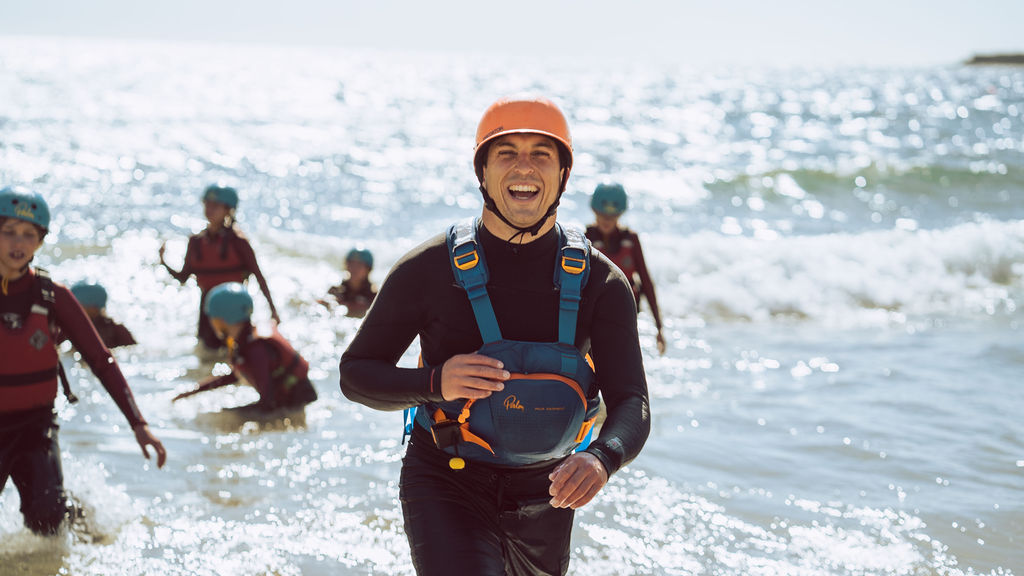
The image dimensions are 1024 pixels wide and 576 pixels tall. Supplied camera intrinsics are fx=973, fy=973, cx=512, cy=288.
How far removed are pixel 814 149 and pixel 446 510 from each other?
33.9m

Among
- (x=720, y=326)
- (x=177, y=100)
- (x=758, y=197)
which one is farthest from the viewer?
(x=177, y=100)

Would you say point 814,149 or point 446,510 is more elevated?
point 446,510

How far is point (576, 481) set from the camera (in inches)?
102

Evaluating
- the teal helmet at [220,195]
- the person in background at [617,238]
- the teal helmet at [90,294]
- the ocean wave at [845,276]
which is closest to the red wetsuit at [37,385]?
the person in background at [617,238]

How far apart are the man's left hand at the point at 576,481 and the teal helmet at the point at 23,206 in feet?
9.50

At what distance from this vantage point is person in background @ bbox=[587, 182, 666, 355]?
7598 mm

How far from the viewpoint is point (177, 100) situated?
44.0 meters

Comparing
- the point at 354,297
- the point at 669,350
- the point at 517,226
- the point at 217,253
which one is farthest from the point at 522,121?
the point at 354,297

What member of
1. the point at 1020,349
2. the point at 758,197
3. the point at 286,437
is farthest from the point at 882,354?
the point at 758,197

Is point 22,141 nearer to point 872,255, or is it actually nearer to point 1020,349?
point 872,255

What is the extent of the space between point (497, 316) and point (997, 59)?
151 meters

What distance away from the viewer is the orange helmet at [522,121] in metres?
2.97

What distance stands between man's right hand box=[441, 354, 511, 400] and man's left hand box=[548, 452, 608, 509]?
1.01 ft

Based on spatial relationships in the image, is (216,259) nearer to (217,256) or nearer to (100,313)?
(217,256)
